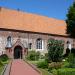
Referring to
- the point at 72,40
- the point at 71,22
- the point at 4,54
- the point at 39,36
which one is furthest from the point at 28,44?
the point at 72,40

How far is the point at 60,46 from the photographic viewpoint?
1564 inches

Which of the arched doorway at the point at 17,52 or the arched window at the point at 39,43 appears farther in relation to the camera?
the arched window at the point at 39,43

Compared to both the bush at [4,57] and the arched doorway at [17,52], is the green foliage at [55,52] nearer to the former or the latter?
the bush at [4,57]

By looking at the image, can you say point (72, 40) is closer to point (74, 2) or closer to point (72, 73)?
point (74, 2)

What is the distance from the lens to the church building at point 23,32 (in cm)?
4939

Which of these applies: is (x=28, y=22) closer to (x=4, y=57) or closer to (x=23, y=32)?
(x=23, y=32)

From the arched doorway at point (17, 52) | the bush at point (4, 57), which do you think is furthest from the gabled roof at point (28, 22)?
the bush at point (4, 57)

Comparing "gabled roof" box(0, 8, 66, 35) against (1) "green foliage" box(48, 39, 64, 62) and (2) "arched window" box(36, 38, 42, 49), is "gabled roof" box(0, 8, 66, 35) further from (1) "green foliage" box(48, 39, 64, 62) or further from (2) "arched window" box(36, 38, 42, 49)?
(1) "green foliage" box(48, 39, 64, 62)

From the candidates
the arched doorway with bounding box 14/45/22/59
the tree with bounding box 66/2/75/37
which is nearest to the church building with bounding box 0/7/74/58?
the arched doorway with bounding box 14/45/22/59

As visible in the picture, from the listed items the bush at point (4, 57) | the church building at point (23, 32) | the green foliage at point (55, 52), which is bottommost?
the bush at point (4, 57)

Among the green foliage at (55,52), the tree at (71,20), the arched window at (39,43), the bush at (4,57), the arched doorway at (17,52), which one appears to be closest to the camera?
the green foliage at (55,52)

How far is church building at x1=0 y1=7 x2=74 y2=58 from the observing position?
49388 mm

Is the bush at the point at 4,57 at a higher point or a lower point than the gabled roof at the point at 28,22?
lower

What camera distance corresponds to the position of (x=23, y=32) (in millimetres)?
52125
